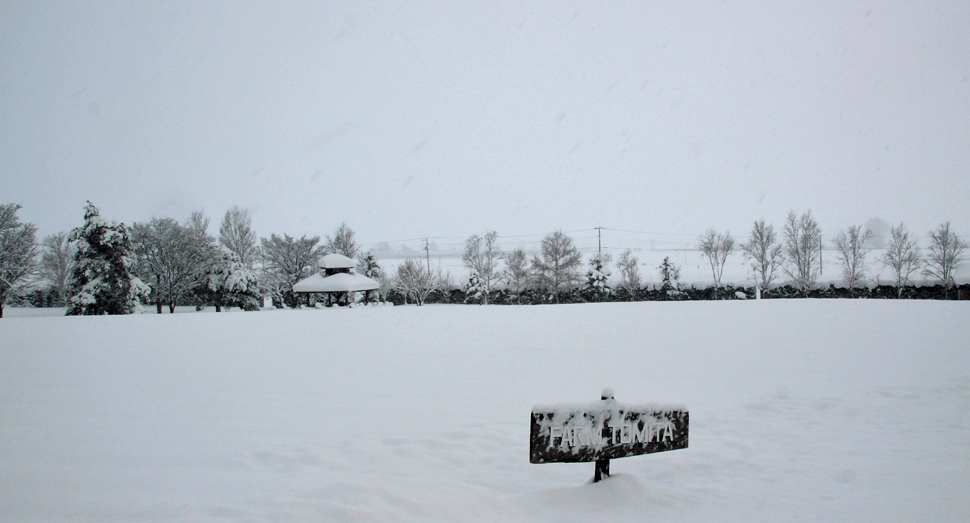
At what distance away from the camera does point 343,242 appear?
51.6 metres

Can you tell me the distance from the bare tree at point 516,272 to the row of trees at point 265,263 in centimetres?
14

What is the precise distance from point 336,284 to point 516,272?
77.9 ft

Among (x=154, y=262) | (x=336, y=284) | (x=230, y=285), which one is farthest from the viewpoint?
(x=154, y=262)

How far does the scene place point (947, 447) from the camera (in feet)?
14.8

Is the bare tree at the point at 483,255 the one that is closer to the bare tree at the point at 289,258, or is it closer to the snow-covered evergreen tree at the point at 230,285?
the bare tree at the point at 289,258

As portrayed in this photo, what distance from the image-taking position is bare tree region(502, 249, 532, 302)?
4845cm

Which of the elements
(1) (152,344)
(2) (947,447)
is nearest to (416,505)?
(2) (947,447)

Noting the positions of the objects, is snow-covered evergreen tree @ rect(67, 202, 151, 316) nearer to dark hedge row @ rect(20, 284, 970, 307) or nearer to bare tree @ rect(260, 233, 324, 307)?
dark hedge row @ rect(20, 284, 970, 307)

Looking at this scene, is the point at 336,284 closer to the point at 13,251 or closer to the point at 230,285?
the point at 230,285

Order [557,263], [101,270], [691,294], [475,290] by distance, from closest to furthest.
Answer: [101,270] < [691,294] < [475,290] < [557,263]

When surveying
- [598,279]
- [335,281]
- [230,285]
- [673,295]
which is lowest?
[673,295]

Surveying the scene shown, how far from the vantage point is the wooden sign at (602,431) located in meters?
2.94

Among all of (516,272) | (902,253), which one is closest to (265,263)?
(516,272)

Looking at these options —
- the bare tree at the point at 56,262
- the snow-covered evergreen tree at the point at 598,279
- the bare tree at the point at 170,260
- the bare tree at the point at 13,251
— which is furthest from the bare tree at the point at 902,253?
the bare tree at the point at 56,262
